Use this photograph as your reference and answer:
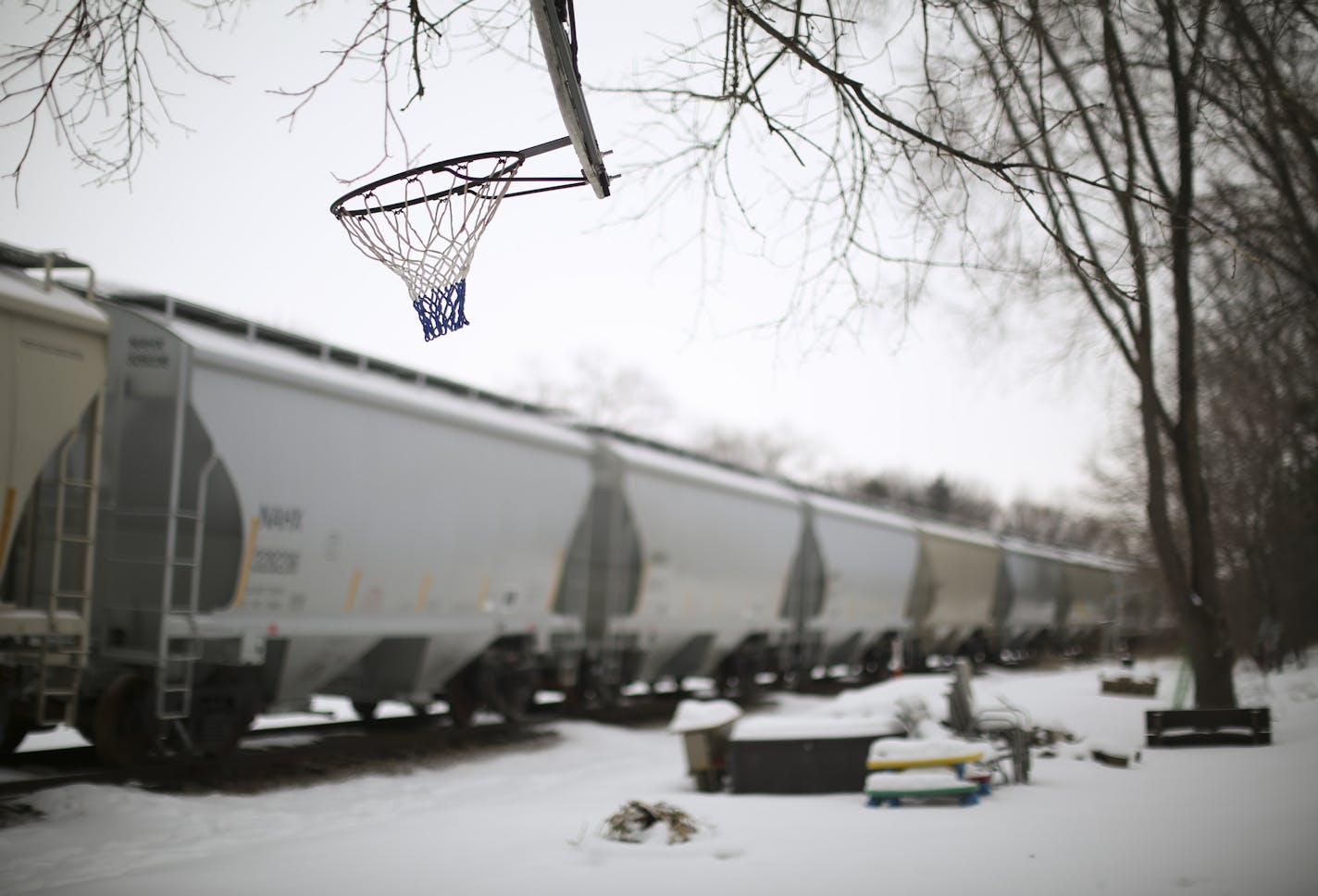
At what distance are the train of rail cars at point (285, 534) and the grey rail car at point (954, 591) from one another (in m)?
10.6

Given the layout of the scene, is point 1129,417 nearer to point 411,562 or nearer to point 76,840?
point 411,562

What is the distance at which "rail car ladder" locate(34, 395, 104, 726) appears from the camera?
7.82 meters

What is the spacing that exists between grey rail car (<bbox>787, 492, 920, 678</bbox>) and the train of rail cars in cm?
426

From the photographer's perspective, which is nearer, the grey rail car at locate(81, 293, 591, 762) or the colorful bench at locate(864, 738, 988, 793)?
the colorful bench at locate(864, 738, 988, 793)

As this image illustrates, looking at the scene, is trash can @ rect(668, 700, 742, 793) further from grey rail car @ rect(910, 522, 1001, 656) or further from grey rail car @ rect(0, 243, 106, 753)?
grey rail car @ rect(910, 522, 1001, 656)

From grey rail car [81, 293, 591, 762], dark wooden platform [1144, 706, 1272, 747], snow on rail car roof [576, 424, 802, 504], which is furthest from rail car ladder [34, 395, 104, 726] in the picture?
A: dark wooden platform [1144, 706, 1272, 747]

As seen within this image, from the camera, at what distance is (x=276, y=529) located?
9.80 m

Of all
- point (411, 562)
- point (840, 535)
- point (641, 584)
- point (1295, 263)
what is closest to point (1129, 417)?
point (840, 535)

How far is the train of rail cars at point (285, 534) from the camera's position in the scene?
8.12 metres

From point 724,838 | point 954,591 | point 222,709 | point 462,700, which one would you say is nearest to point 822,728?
point 724,838

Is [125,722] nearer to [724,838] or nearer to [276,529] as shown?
[276,529]

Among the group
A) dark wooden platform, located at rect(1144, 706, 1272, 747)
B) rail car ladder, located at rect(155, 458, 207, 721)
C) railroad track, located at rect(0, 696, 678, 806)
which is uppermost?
rail car ladder, located at rect(155, 458, 207, 721)

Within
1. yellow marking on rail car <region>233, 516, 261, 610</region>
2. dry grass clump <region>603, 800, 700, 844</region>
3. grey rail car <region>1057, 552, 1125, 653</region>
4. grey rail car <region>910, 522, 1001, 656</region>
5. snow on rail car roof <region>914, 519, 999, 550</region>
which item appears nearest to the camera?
dry grass clump <region>603, 800, 700, 844</region>

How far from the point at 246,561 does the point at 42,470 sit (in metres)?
1.95
